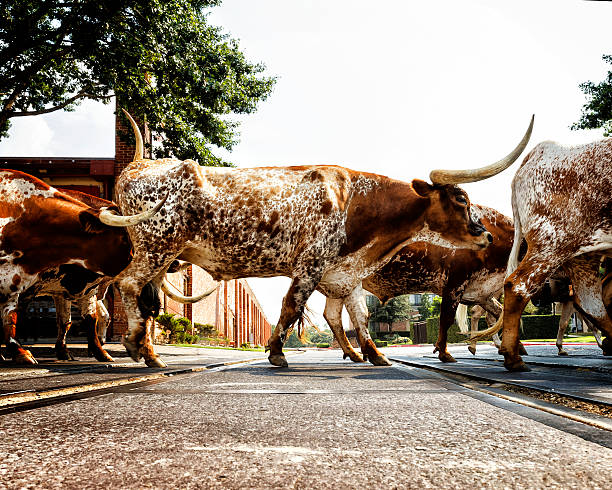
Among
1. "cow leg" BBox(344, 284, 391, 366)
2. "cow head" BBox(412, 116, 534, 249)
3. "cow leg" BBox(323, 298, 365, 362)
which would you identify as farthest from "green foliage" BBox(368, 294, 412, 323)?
"cow head" BBox(412, 116, 534, 249)

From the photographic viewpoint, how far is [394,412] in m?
1.65

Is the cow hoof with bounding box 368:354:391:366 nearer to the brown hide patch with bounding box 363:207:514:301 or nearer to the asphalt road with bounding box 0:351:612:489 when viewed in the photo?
the brown hide patch with bounding box 363:207:514:301

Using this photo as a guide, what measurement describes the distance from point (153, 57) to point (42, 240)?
21.1 feet

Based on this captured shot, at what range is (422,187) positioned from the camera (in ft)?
18.6

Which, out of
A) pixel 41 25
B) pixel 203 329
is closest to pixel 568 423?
pixel 41 25

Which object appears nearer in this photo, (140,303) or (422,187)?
(140,303)

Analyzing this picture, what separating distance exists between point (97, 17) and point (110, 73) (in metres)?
1.07

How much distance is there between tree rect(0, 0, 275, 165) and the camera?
10.3 meters

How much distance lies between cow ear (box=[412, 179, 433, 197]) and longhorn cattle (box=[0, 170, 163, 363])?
305 centimetres

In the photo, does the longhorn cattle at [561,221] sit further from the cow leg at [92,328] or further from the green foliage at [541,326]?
the green foliage at [541,326]

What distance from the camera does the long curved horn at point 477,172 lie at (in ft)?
16.0

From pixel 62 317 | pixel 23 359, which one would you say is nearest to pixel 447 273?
pixel 62 317

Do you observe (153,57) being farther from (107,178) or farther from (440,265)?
(107,178)

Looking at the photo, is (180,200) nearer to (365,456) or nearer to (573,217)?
(573,217)
